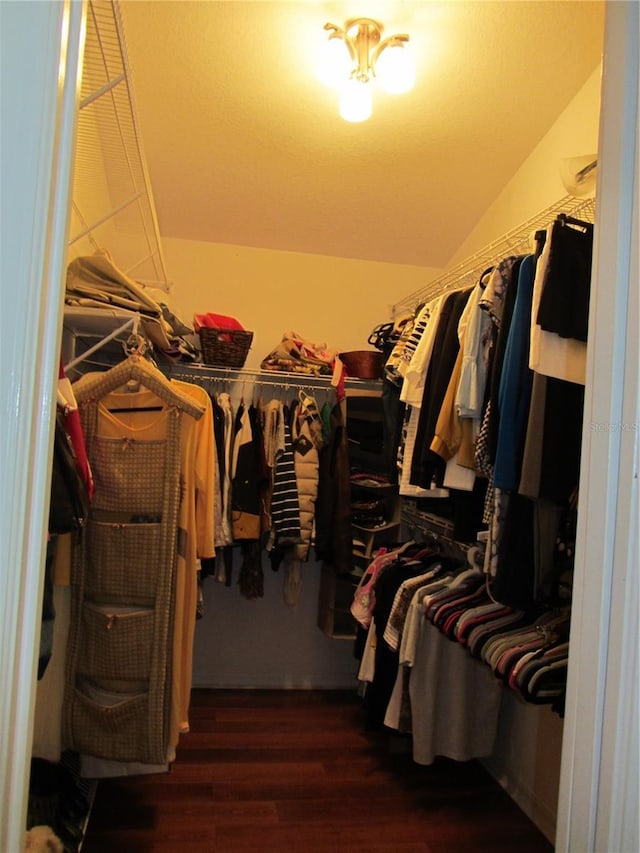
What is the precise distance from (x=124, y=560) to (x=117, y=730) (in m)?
0.53

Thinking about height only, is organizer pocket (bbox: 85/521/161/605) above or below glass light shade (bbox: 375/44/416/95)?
below

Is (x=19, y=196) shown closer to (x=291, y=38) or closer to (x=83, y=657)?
(x=83, y=657)

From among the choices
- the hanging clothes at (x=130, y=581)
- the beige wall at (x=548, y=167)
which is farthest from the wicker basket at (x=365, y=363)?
the hanging clothes at (x=130, y=581)

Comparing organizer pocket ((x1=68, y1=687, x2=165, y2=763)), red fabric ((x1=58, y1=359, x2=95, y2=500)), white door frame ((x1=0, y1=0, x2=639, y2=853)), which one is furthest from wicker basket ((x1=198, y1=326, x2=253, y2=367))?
white door frame ((x1=0, y1=0, x2=639, y2=853))

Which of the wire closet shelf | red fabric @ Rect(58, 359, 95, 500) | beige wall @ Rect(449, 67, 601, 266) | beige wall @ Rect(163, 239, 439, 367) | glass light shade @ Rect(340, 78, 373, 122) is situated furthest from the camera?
beige wall @ Rect(163, 239, 439, 367)

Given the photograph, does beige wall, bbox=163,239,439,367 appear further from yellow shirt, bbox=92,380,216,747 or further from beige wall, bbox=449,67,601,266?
yellow shirt, bbox=92,380,216,747

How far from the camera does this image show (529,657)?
5.36 ft

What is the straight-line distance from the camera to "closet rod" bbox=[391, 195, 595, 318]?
1.90 metres

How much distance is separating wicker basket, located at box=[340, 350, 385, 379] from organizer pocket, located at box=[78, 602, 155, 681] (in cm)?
180

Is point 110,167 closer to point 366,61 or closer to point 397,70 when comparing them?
point 366,61

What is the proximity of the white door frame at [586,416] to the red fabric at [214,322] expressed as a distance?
238 centimetres

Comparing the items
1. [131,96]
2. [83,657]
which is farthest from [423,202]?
[83,657]

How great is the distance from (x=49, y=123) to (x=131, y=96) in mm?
1024

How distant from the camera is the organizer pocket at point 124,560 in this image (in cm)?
185
